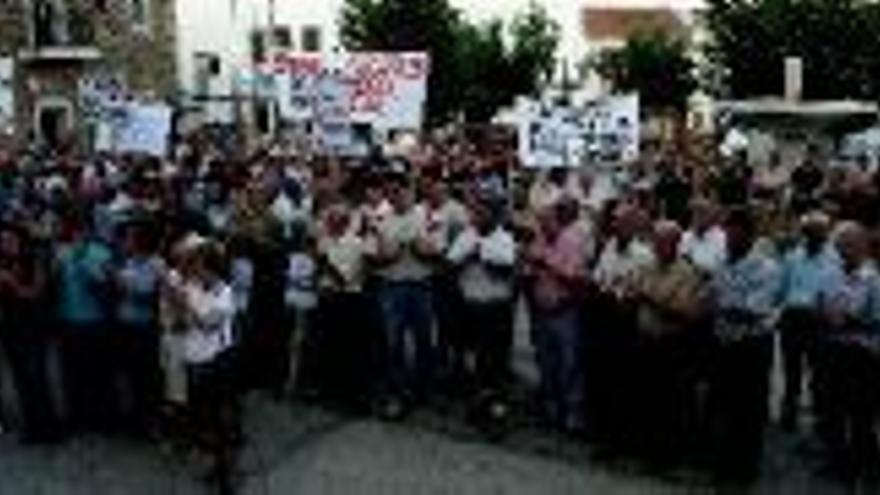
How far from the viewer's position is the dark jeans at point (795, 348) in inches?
642

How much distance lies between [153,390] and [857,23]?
134ft

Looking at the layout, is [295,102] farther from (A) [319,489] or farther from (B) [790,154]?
(B) [790,154]

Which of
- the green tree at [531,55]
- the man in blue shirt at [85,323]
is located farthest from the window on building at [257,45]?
the man in blue shirt at [85,323]

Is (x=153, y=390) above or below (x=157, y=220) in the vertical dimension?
below

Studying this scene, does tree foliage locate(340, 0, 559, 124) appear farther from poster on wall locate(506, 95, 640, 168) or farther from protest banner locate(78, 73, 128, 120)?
poster on wall locate(506, 95, 640, 168)

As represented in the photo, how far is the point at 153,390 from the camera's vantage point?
1702 cm

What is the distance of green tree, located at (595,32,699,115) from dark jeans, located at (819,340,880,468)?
165ft

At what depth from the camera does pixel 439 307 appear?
1778 centimetres

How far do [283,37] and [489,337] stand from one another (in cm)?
6304

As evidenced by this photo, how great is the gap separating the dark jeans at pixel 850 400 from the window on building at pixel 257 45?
57.0 metres

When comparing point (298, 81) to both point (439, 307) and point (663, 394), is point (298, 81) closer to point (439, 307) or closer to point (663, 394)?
point (439, 307)

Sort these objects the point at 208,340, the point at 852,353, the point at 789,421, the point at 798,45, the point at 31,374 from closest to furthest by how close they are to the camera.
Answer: the point at 208,340 < the point at 852,353 < the point at 31,374 < the point at 789,421 < the point at 798,45

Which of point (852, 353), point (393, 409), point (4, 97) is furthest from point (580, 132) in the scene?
point (4, 97)

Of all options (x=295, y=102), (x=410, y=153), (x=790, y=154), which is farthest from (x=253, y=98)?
(x=295, y=102)
